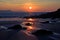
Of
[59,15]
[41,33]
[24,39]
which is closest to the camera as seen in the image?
[24,39]

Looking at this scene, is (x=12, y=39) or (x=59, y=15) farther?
(x=59, y=15)

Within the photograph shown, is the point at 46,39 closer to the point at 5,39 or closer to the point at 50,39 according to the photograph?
the point at 50,39

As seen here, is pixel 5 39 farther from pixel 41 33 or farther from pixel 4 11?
pixel 4 11

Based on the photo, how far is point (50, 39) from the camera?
1477cm

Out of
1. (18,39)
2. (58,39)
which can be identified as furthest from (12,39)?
(58,39)

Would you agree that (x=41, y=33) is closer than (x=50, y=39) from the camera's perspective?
No

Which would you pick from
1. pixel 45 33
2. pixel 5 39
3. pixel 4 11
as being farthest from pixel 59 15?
pixel 5 39

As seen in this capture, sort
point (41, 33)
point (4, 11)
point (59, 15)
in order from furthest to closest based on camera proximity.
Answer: point (4, 11), point (59, 15), point (41, 33)

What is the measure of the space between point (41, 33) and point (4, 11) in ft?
182

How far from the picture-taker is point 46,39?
14781 millimetres

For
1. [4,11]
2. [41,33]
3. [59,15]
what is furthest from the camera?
[4,11]

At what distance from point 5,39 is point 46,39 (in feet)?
11.3

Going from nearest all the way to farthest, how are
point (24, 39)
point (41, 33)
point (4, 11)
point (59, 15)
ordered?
point (24, 39), point (41, 33), point (59, 15), point (4, 11)

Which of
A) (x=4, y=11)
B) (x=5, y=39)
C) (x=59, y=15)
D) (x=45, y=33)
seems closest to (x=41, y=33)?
(x=45, y=33)
